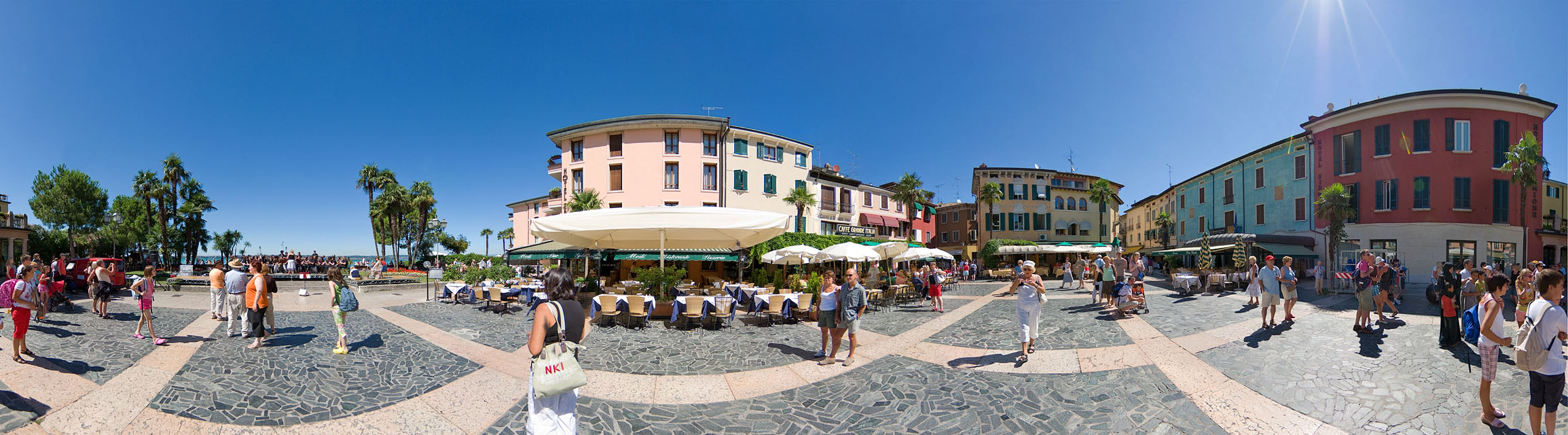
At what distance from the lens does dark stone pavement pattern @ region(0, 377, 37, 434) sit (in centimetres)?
451

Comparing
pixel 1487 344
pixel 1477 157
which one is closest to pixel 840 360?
pixel 1487 344

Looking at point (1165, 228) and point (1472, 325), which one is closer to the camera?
point (1472, 325)

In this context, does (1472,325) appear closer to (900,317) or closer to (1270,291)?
(1270,291)

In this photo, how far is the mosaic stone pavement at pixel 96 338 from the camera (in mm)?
6531

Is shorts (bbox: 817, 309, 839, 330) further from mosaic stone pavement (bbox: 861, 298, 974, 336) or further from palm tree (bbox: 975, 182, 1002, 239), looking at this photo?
palm tree (bbox: 975, 182, 1002, 239)

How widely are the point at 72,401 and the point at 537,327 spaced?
6133 millimetres

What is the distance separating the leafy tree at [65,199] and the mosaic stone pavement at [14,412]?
191 feet

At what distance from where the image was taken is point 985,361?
23.0 feet

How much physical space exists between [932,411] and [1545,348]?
5.01 meters

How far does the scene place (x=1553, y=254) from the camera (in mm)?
21016

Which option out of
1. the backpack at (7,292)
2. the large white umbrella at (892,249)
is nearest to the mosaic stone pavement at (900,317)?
the large white umbrella at (892,249)

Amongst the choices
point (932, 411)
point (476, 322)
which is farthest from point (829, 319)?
point (476, 322)

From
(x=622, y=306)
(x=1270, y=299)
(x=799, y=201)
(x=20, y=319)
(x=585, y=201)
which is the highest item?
(x=799, y=201)

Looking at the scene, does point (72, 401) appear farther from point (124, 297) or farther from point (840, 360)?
point (124, 297)
